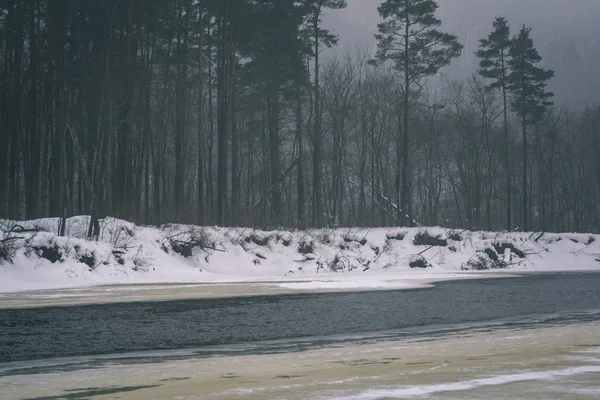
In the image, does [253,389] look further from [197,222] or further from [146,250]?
[197,222]

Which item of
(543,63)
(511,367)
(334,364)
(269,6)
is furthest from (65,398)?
(543,63)

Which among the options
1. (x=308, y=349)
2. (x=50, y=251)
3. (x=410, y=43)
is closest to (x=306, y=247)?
(x=50, y=251)

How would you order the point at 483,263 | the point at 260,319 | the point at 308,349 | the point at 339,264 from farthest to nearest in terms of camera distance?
the point at 483,263
the point at 339,264
the point at 260,319
the point at 308,349

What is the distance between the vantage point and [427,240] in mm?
31734

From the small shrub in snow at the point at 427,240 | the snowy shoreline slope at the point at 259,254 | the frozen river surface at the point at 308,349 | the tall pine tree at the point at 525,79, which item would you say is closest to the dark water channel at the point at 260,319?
the frozen river surface at the point at 308,349

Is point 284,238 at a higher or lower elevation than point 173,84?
lower

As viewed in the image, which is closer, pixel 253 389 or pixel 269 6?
pixel 253 389

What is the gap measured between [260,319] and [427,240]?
21.4 m

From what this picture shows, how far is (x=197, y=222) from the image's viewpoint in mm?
29859

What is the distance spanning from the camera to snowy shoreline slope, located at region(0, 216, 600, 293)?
19.4 m

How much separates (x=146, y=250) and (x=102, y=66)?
555 inches

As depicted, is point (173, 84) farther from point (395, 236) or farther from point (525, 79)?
point (525, 79)

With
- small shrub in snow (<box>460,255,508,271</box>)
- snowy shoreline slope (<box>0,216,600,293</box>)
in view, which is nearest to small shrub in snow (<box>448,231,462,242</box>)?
snowy shoreline slope (<box>0,216,600,293</box>)

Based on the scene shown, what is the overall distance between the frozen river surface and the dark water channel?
A: 0.08ft
